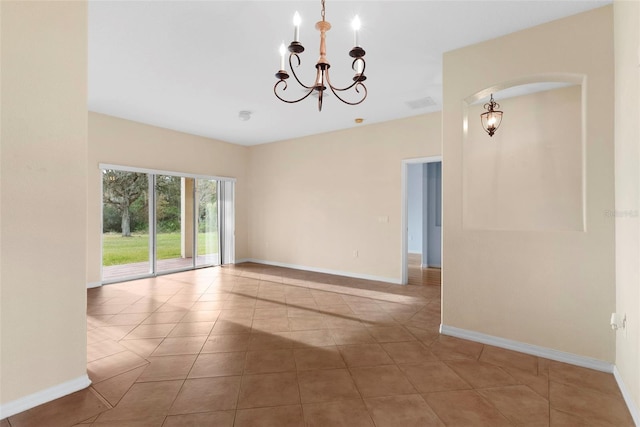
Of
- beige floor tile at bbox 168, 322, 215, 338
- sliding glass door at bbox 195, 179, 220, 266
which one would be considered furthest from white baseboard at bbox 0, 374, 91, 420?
sliding glass door at bbox 195, 179, 220, 266

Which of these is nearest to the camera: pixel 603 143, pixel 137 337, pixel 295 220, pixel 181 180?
pixel 603 143

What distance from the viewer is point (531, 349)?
2715 millimetres

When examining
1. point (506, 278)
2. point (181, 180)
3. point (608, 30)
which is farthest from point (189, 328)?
point (608, 30)

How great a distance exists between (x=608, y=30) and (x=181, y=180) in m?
6.68

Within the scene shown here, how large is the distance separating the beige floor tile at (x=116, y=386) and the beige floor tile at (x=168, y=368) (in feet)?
0.20

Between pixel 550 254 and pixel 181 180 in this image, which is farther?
pixel 181 180

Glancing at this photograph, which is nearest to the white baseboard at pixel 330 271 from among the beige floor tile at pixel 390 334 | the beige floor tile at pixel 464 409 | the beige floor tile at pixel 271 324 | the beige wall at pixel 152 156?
the beige wall at pixel 152 156

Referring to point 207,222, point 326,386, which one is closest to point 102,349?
point 326,386

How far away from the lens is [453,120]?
10.3 ft

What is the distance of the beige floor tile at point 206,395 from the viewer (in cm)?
195

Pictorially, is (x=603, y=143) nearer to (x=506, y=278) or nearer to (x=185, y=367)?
(x=506, y=278)

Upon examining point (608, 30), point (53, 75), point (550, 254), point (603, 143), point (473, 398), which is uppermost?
point (608, 30)

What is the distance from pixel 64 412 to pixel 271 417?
4.23 feet

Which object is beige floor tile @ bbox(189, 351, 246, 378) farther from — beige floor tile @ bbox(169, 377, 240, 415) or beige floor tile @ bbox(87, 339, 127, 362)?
beige floor tile @ bbox(87, 339, 127, 362)
